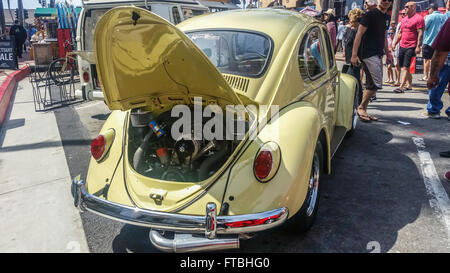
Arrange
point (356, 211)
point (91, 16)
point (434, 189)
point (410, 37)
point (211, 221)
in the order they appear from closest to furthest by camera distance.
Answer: point (211, 221), point (356, 211), point (434, 189), point (91, 16), point (410, 37)

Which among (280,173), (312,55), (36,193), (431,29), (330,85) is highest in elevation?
(431,29)

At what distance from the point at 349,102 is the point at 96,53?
11.5 ft

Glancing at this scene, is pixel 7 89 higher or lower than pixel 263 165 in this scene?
lower

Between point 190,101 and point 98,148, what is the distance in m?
0.89

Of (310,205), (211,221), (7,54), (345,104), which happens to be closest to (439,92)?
(345,104)

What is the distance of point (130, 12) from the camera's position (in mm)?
2146

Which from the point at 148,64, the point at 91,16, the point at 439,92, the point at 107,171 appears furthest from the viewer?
the point at 91,16

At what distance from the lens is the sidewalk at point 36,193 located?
3086 mm

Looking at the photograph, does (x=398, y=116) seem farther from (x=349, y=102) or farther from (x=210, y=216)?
(x=210, y=216)

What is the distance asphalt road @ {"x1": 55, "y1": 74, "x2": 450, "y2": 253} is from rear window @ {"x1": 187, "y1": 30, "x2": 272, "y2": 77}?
4.82 ft

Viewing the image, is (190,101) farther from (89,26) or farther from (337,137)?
(89,26)

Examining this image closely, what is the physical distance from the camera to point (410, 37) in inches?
337

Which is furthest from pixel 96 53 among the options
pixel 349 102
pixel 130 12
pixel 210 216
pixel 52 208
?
pixel 349 102

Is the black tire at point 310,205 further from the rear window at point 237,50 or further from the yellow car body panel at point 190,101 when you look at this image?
the rear window at point 237,50
